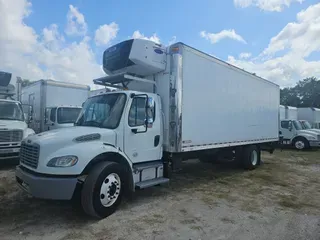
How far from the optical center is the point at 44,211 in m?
4.58

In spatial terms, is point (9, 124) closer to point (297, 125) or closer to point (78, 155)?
point (78, 155)

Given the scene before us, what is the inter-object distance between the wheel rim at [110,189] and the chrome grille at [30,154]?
1.24m

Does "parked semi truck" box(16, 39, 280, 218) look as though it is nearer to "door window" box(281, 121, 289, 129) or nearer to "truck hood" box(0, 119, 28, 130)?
"truck hood" box(0, 119, 28, 130)

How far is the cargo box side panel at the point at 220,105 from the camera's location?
19.7 feet

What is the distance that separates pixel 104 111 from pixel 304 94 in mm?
55024

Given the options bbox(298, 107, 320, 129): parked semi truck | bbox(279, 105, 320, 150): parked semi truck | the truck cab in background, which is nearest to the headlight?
bbox(279, 105, 320, 150): parked semi truck

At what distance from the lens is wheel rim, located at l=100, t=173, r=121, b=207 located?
4281 millimetres

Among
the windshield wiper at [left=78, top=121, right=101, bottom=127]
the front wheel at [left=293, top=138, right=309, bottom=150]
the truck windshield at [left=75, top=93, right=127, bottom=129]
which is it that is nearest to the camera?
the truck windshield at [left=75, top=93, right=127, bottom=129]

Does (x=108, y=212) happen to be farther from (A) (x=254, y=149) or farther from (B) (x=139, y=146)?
(A) (x=254, y=149)

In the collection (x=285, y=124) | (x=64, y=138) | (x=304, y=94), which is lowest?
(x=64, y=138)

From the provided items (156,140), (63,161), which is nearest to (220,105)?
(156,140)

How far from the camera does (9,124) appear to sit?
329 inches

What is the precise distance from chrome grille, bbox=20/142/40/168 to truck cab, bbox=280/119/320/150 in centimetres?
1694

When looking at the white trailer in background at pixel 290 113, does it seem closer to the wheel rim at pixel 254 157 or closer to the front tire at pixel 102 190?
the wheel rim at pixel 254 157
